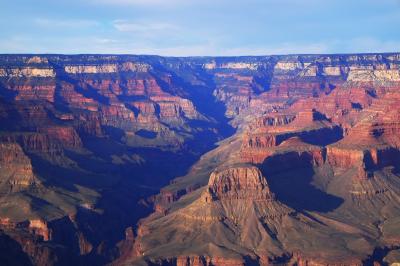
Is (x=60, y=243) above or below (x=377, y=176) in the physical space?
below

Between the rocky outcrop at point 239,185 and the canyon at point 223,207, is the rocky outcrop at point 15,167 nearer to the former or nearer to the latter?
the canyon at point 223,207

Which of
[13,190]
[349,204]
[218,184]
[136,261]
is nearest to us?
[136,261]

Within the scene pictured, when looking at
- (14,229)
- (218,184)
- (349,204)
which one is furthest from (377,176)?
(14,229)

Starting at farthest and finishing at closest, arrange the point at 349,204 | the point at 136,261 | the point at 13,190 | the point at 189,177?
the point at 189,177 < the point at 13,190 < the point at 349,204 < the point at 136,261

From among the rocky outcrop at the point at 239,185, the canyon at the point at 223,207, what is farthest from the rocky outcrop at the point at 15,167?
the rocky outcrop at the point at 239,185

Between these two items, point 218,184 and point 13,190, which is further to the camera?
point 13,190

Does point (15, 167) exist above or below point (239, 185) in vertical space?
below

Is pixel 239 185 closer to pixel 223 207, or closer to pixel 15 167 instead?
pixel 223 207

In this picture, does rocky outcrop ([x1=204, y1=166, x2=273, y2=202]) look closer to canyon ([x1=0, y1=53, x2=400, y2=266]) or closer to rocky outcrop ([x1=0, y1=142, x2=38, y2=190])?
canyon ([x1=0, y1=53, x2=400, y2=266])

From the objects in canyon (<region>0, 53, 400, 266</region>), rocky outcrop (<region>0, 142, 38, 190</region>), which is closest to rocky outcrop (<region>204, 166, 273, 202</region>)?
canyon (<region>0, 53, 400, 266</region>)

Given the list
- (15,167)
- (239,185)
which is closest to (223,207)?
(239,185)

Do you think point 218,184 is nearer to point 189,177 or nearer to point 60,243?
point 60,243
